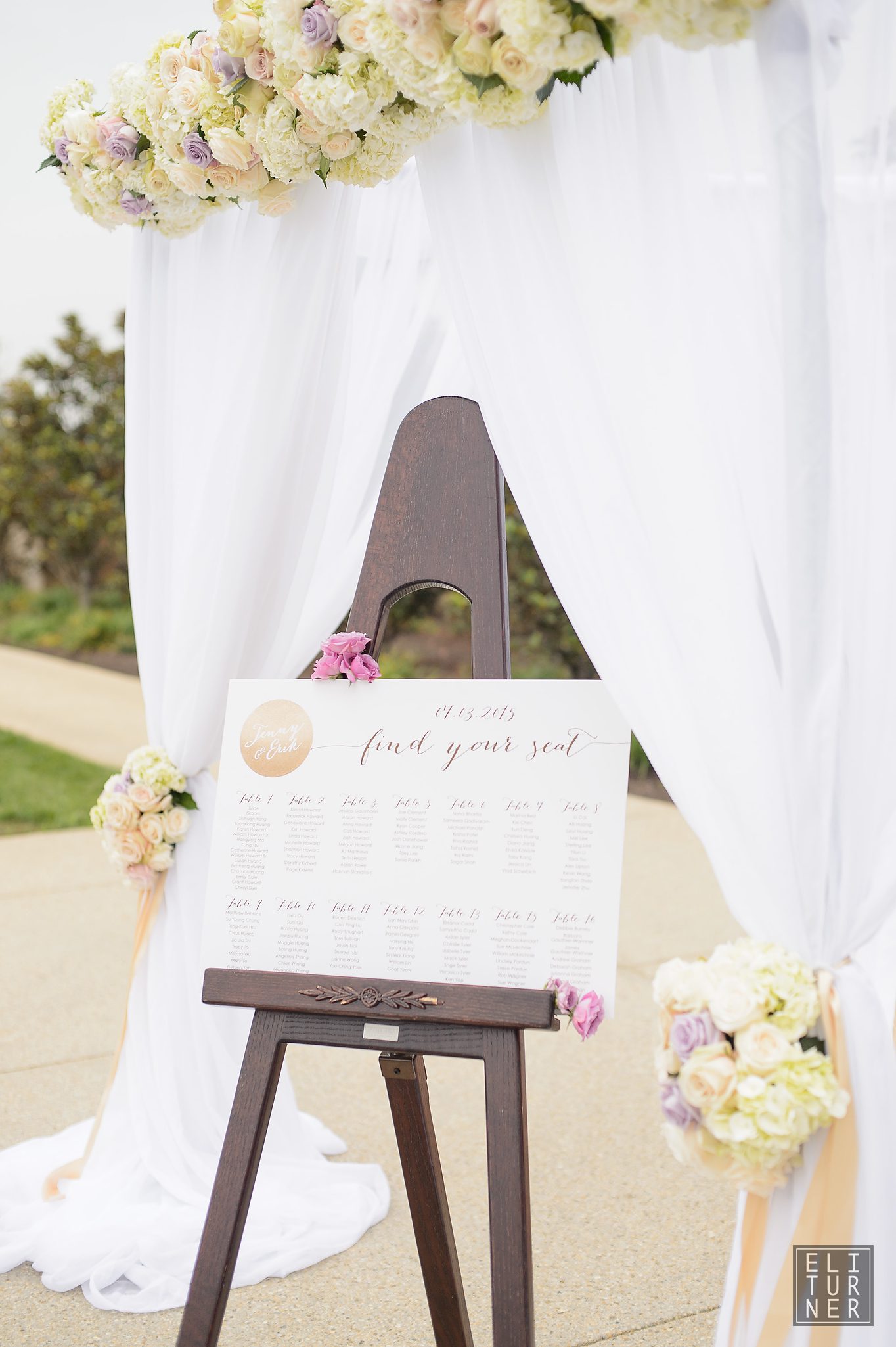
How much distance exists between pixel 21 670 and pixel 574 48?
10.1 m

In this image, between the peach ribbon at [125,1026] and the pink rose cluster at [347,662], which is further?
the peach ribbon at [125,1026]

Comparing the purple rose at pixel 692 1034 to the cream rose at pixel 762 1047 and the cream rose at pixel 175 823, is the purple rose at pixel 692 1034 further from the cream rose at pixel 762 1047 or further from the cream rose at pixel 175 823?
the cream rose at pixel 175 823

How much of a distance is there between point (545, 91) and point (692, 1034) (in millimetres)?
1281

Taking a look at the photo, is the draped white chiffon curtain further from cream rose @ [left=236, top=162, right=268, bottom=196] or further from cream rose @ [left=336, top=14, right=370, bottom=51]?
cream rose @ [left=236, top=162, right=268, bottom=196]

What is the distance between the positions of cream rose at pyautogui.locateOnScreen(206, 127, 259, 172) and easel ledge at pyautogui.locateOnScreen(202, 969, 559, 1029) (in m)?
1.42

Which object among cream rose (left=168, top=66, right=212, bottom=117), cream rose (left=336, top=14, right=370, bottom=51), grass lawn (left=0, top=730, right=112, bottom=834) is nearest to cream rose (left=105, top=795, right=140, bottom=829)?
cream rose (left=168, top=66, right=212, bottom=117)

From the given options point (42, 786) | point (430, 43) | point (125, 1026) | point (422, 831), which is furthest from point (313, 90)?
point (42, 786)

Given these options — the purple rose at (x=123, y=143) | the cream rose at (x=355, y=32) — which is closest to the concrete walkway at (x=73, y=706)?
the purple rose at (x=123, y=143)

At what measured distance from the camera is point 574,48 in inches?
60.5

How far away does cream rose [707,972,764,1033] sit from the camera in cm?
150

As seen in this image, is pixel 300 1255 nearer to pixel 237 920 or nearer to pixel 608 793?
pixel 237 920

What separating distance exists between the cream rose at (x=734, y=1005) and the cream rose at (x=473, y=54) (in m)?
1.25
